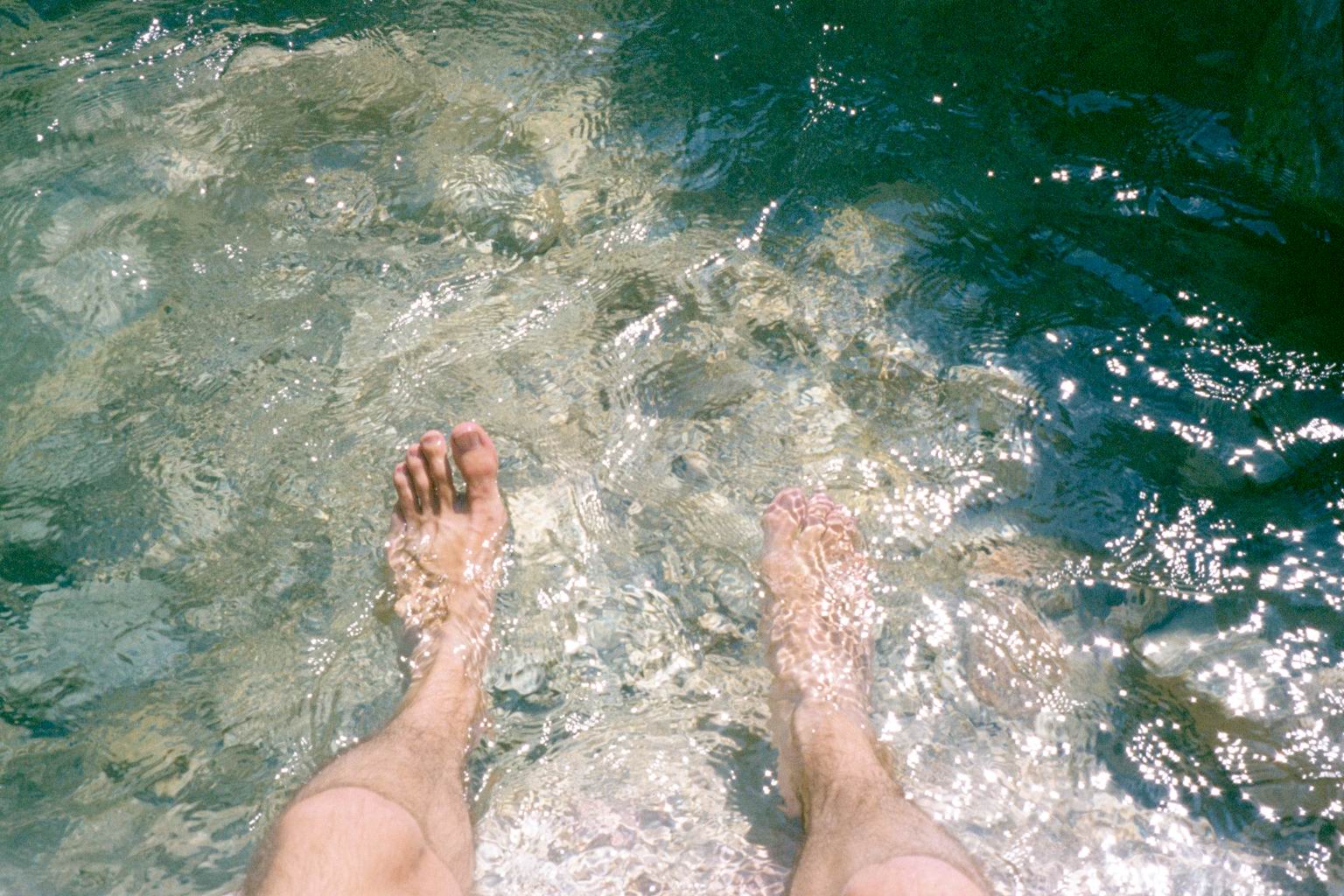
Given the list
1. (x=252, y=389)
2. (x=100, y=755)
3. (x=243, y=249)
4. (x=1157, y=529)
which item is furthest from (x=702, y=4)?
(x=100, y=755)

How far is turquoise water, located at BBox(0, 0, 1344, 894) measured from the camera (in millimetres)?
2336

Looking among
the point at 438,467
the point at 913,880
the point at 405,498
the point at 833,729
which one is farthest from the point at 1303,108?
the point at 405,498

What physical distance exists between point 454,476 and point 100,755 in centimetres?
111

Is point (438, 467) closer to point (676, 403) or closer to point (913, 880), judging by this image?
point (676, 403)

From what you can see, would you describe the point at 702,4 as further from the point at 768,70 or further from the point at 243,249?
the point at 243,249

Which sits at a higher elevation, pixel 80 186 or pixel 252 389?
pixel 80 186

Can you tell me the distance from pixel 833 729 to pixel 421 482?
4.23 feet

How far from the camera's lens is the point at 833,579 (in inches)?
104

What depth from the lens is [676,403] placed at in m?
2.97

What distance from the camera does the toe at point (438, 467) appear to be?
110 inches

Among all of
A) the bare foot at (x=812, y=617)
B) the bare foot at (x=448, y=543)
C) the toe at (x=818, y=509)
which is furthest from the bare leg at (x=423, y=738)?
the toe at (x=818, y=509)

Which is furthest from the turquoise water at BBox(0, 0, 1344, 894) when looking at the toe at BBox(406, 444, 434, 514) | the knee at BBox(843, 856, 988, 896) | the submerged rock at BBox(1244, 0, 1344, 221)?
the knee at BBox(843, 856, 988, 896)

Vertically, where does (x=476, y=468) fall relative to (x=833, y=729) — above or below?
above

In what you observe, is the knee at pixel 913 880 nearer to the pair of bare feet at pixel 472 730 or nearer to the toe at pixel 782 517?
the pair of bare feet at pixel 472 730
